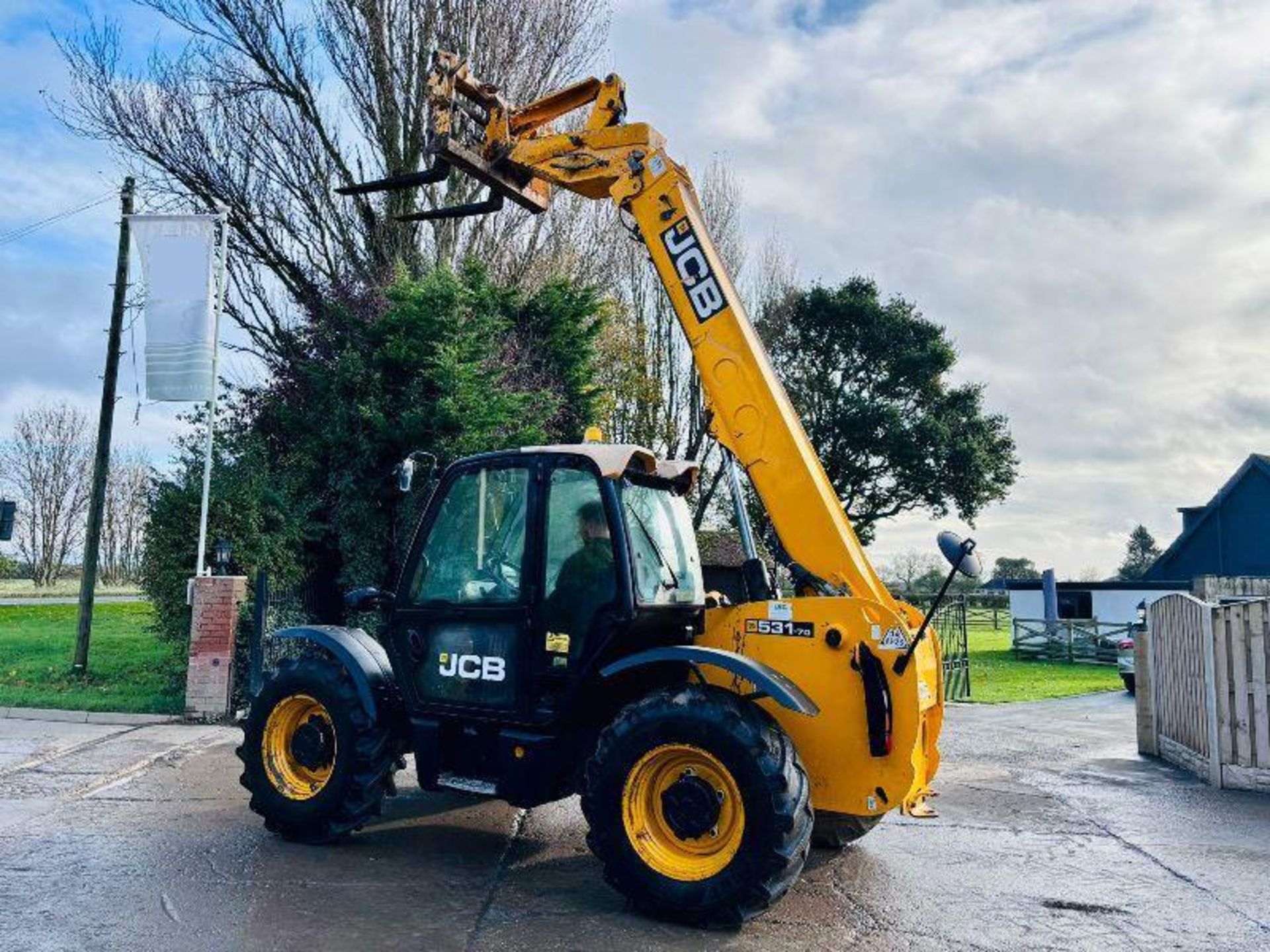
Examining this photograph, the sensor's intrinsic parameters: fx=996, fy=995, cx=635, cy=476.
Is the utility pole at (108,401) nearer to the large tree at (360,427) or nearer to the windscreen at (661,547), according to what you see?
the large tree at (360,427)

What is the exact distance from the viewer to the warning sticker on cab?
4984mm

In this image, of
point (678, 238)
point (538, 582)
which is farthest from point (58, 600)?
point (678, 238)

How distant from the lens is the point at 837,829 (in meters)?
6.05

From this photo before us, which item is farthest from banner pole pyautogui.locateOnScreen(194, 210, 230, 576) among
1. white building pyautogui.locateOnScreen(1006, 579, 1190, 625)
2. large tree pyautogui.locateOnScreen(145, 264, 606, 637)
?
white building pyautogui.locateOnScreen(1006, 579, 1190, 625)

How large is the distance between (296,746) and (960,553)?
13.4ft

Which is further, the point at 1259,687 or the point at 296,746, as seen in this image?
the point at 1259,687

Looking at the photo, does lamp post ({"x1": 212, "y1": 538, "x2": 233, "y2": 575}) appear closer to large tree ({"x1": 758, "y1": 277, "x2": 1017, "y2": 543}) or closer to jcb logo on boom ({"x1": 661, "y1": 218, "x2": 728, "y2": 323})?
jcb logo on boom ({"x1": 661, "y1": 218, "x2": 728, "y2": 323})

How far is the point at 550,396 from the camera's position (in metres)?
15.5

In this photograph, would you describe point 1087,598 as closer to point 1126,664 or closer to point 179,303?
point 1126,664

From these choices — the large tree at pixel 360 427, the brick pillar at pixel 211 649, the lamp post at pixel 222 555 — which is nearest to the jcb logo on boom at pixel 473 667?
the brick pillar at pixel 211 649

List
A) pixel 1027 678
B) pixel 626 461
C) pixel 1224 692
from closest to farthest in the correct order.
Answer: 1. pixel 626 461
2. pixel 1224 692
3. pixel 1027 678

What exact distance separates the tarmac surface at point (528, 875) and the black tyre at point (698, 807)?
0.20m

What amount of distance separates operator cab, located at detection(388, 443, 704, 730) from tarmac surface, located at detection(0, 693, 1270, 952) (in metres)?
0.98

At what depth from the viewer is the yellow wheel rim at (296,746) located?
19.8 ft
